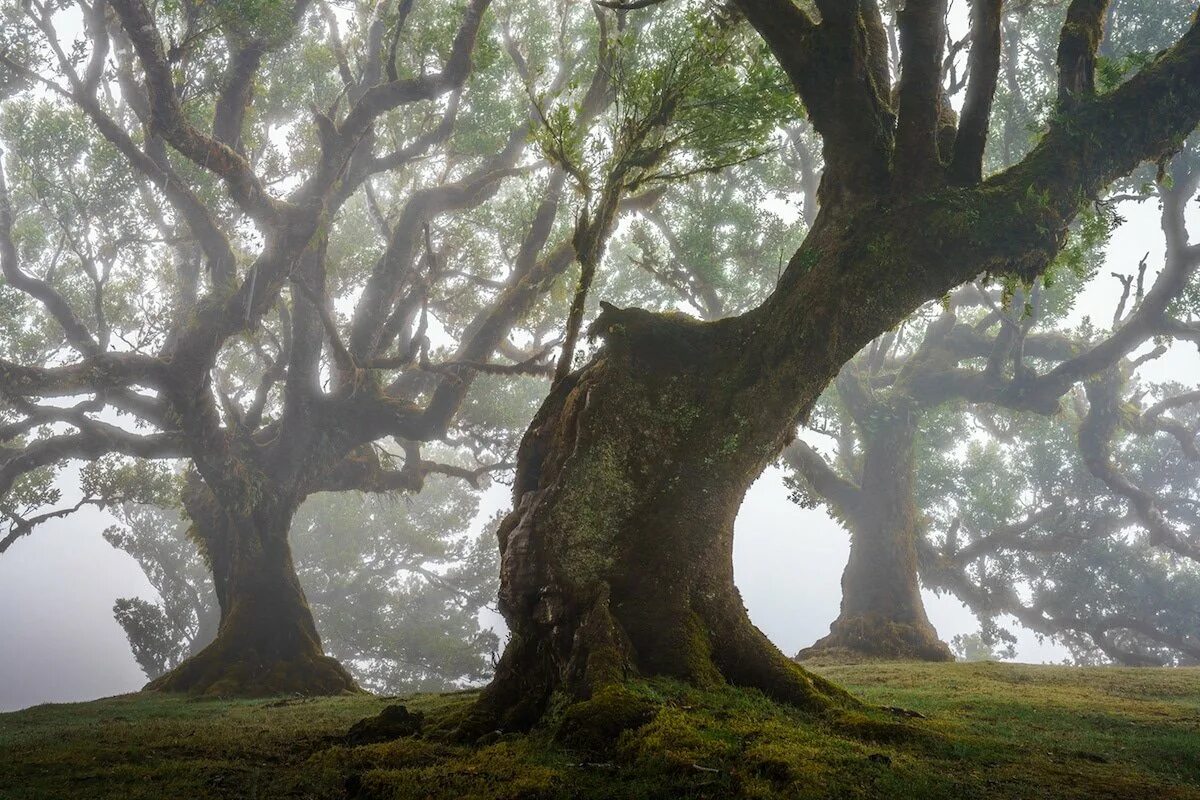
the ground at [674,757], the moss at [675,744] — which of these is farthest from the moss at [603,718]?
the moss at [675,744]

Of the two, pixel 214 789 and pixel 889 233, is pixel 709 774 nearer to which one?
pixel 214 789

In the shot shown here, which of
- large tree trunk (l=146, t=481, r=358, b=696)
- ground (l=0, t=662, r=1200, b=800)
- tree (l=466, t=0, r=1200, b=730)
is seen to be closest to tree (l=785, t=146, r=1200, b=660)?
tree (l=466, t=0, r=1200, b=730)

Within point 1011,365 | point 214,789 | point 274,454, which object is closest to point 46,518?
point 274,454

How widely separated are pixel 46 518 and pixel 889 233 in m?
21.2

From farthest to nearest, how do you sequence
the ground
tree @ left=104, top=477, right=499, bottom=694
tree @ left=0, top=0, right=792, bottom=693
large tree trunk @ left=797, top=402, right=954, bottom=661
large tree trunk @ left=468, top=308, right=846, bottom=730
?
tree @ left=104, top=477, right=499, bottom=694 < large tree trunk @ left=797, top=402, right=954, bottom=661 < tree @ left=0, top=0, right=792, bottom=693 < large tree trunk @ left=468, top=308, right=846, bottom=730 < the ground

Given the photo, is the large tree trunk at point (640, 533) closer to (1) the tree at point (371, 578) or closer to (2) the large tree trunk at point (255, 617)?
(2) the large tree trunk at point (255, 617)

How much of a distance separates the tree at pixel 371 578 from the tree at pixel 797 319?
26351 millimetres

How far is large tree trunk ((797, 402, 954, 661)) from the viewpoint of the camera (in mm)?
17312

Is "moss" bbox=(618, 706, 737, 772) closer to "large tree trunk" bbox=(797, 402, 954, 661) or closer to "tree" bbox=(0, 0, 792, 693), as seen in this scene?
"tree" bbox=(0, 0, 792, 693)

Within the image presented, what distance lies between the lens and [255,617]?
15.4m

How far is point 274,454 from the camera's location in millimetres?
16922

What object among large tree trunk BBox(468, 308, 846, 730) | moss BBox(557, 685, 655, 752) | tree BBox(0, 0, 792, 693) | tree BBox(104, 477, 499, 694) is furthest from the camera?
tree BBox(104, 477, 499, 694)

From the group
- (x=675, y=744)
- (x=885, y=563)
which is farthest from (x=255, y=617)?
(x=885, y=563)

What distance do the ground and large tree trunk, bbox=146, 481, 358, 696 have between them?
6.46 meters
